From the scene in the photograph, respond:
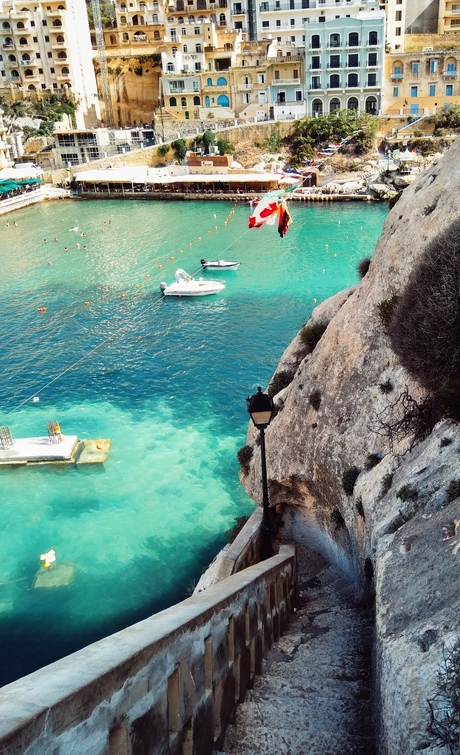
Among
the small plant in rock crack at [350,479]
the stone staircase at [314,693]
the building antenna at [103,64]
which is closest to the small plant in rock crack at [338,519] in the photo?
the small plant in rock crack at [350,479]

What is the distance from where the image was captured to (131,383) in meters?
28.6

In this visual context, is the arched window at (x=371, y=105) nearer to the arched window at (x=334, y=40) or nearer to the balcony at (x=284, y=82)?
the arched window at (x=334, y=40)

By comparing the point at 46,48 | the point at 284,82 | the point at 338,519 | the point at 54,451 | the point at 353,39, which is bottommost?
the point at 54,451

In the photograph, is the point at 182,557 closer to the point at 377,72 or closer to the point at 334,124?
the point at 334,124

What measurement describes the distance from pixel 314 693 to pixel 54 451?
17.1 m

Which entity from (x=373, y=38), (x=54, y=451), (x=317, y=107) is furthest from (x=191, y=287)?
(x=373, y=38)

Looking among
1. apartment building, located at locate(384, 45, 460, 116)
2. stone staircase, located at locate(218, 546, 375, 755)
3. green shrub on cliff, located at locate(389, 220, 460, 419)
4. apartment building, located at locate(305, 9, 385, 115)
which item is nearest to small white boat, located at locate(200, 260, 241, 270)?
green shrub on cliff, located at locate(389, 220, 460, 419)

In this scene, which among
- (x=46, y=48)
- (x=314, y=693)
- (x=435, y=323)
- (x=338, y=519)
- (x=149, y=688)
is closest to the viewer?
(x=149, y=688)

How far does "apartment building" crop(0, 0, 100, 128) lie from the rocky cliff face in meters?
85.3

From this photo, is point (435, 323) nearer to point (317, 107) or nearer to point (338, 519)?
point (338, 519)

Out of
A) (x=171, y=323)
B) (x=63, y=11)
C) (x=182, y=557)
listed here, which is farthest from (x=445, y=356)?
(x=63, y=11)

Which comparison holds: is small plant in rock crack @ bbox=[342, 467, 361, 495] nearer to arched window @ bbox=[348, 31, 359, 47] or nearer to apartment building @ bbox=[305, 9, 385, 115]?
apartment building @ bbox=[305, 9, 385, 115]

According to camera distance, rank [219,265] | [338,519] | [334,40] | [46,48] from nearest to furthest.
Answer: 1. [338,519]
2. [219,265]
3. [334,40]
4. [46,48]

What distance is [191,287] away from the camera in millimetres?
39594
